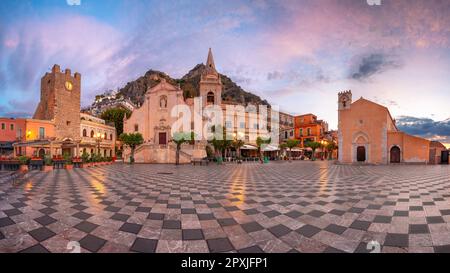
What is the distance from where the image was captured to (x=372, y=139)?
984 inches

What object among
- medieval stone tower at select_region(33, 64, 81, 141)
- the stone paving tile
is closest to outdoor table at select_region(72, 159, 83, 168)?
the stone paving tile

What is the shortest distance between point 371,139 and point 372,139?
0.10 meters

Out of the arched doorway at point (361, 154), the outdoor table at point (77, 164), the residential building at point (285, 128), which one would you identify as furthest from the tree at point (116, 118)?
the arched doorway at point (361, 154)

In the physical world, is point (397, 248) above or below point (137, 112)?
below

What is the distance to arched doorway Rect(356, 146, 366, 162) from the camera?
25.5m

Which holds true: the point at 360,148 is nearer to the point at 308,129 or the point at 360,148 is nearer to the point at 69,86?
the point at 308,129

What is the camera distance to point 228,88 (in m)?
89.2

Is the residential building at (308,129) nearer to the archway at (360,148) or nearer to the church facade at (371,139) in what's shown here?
the church facade at (371,139)

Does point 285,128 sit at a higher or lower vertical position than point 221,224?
higher

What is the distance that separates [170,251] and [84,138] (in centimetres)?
3984

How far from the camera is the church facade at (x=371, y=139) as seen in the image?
23484 millimetres

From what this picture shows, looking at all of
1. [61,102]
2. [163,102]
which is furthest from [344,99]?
[61,102]
